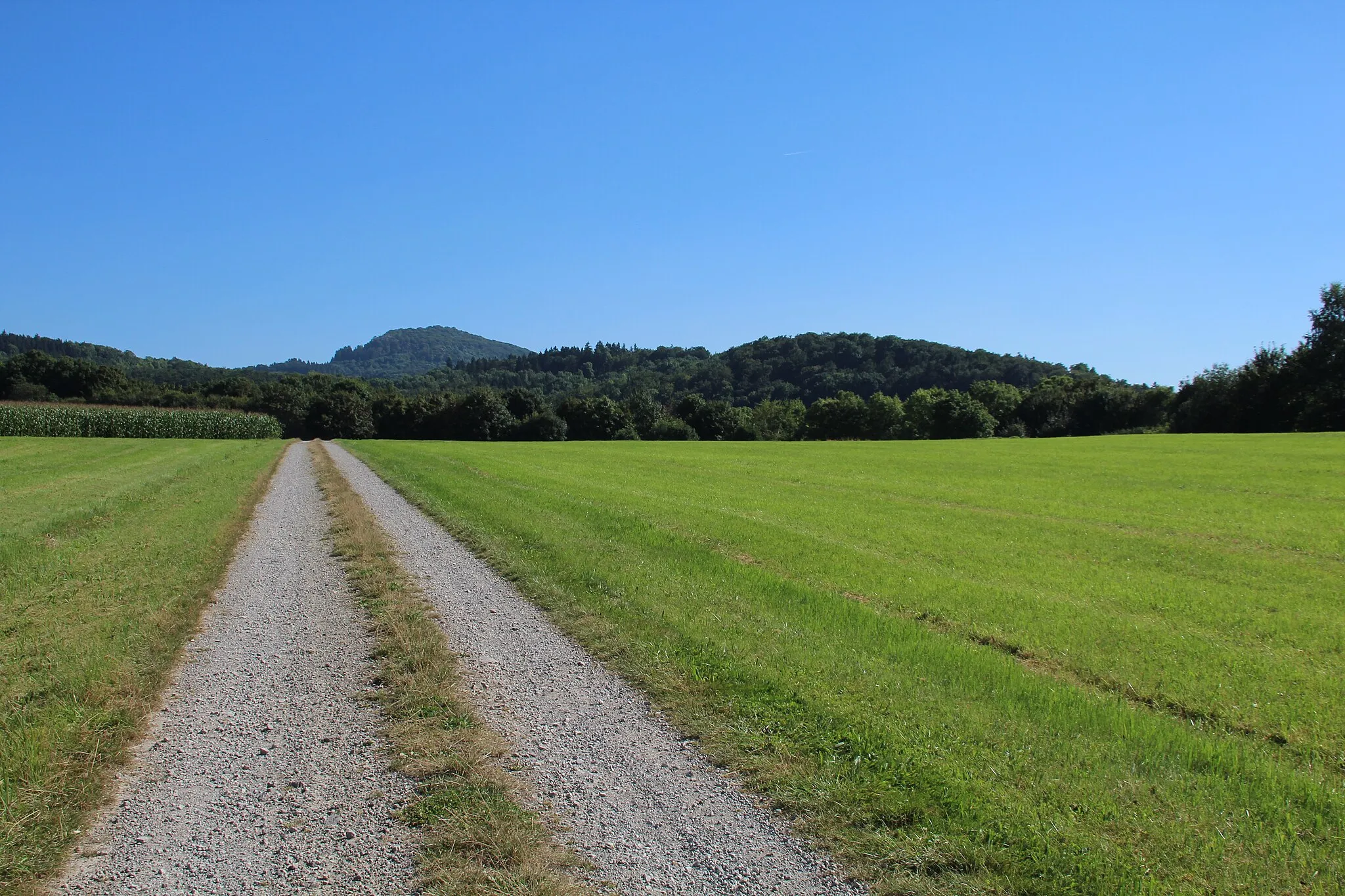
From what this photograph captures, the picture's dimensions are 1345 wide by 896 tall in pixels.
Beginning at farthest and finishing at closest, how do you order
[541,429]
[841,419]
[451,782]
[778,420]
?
1. [778,420]
2. [841,419]
3. [541,429]
4. [451,782]

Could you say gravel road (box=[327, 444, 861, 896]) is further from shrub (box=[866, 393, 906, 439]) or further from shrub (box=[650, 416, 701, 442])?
shrub (box=[866, 393, 906, 439])

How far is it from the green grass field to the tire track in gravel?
2.32m

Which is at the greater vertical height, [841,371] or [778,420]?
[841,371]

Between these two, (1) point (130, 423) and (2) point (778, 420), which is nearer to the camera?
(1) point (130, 423)

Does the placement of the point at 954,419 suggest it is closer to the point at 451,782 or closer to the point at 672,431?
the point at 672,431

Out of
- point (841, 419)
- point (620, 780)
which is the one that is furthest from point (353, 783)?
point (841, 419)

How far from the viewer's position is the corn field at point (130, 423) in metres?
61.2

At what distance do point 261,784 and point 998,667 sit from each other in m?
6.34

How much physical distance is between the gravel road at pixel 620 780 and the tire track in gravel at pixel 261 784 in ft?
3.18

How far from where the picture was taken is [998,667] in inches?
286

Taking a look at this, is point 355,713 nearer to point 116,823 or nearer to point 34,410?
point 116,823

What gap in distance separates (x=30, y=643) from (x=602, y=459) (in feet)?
123

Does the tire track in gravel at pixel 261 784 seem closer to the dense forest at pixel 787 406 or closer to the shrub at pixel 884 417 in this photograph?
the dense forest at pixel 787 406

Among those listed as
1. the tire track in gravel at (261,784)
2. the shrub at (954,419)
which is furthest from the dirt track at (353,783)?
the shrub at (954,419)
